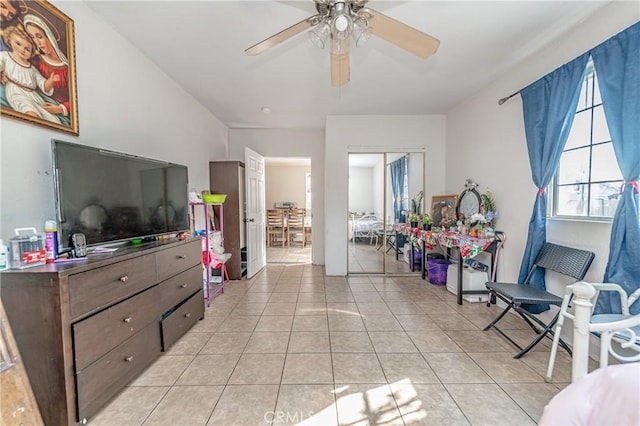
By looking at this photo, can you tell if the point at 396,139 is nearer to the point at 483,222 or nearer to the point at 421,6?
the point at 483,222

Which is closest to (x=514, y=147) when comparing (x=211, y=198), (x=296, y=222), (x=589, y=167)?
(x=589, y=167)

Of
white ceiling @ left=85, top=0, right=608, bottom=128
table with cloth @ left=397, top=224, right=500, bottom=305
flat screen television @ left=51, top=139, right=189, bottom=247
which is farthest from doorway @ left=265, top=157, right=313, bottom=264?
flat screen television @ left=51, top=139, right=189, bottom=247

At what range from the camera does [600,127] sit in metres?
2.01

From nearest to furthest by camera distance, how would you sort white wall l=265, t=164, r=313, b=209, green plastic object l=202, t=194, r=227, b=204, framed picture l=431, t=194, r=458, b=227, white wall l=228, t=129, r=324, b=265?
green plastic object l=202, t=194, r=227, b=204 < framed picture l=431, t=194, r=458, b=227 < white wall l=228, t=129, r=324, b=265 < white wall l=265, t=164, r=313, b=209

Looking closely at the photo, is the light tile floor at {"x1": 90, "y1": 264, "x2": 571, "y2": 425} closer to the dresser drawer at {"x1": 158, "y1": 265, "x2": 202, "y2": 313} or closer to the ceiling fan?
the dresser drawer at {"x1": 158, "y1": 265, "x2": 202, "y2": 313}

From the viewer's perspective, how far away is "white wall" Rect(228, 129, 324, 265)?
16.1 feet

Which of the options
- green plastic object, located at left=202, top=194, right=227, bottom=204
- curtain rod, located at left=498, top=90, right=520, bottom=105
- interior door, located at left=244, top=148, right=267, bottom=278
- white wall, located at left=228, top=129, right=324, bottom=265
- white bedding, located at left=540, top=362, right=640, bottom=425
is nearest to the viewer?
white bedding, located at left=540, top=362, right=640, bottom=425

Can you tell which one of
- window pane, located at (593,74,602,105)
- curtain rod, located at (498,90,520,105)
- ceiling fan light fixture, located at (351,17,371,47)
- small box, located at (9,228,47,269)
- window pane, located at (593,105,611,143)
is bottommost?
small box, located at (9,228,47,269)

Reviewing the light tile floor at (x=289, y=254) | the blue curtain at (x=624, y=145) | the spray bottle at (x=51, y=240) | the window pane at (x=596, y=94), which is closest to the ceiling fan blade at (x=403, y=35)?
the blue curtain at (x=624, y=145)

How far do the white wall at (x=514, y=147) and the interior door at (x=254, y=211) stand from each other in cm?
318

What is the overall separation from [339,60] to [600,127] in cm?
207

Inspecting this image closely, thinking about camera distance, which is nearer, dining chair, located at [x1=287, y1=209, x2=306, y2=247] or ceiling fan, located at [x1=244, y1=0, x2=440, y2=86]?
ceiling fan, located at [x1=244, y1=0, x2=440, y2=86]

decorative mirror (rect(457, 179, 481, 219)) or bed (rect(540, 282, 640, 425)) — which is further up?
decorative mirror (rect(457, 179, 481, 219))

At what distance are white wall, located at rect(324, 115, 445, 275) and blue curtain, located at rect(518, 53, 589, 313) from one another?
1713mm
